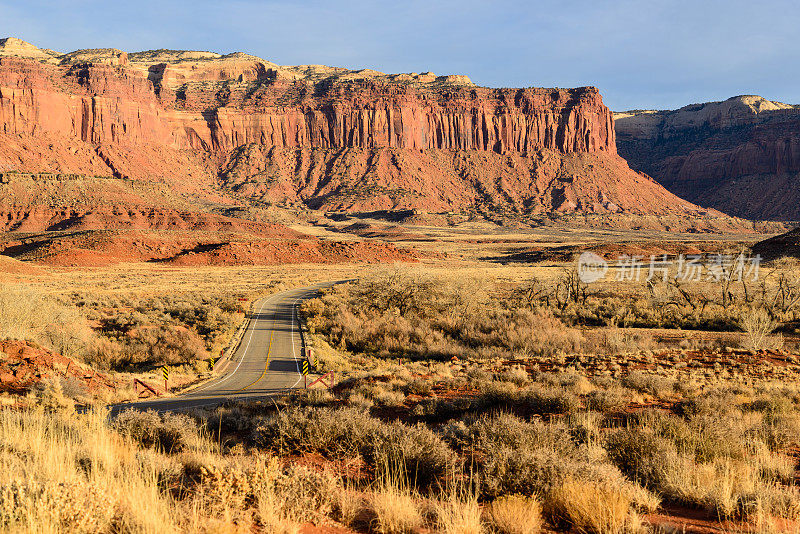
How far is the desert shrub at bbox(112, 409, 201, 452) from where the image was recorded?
764cm

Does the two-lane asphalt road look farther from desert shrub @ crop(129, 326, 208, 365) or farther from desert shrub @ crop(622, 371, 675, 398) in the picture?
desert shrub @ crop(622, 371, 675, 398)

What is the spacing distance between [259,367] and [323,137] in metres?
166

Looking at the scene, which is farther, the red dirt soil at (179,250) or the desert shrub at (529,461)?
the red dirt soil at (179,250)

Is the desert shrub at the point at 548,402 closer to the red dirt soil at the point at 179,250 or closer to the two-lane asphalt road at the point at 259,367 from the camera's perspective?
the two-lane asphalt road at the point at 259,367

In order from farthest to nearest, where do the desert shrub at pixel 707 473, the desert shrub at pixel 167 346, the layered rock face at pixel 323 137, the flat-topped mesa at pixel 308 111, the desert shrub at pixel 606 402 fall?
the flat-topped mesa at pixel 308 111
the layered rock face at pixel 323 137
the desert shrub at pixel 167 346
the desert shrub at pixel 606 402
the desert shrub at pixel 707 473

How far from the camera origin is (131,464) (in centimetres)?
574

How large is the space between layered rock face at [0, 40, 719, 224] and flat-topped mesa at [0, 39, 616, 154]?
49 cm

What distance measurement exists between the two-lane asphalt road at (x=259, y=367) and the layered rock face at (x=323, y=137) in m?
119

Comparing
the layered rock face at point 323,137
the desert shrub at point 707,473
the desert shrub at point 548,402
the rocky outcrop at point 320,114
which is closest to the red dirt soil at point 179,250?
the layered rock face at point 323,137

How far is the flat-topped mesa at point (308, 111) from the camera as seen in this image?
15462cm

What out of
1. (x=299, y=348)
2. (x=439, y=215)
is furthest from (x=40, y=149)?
(x=299, y=348)

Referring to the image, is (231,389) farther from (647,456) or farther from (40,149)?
(40,149)

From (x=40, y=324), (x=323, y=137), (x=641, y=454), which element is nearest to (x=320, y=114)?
(x=323, y=137)

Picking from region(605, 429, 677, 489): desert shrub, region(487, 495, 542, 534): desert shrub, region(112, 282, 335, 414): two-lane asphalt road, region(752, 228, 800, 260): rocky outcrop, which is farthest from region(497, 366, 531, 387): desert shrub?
region(752, 228, 800, 260): rocky outcrop
